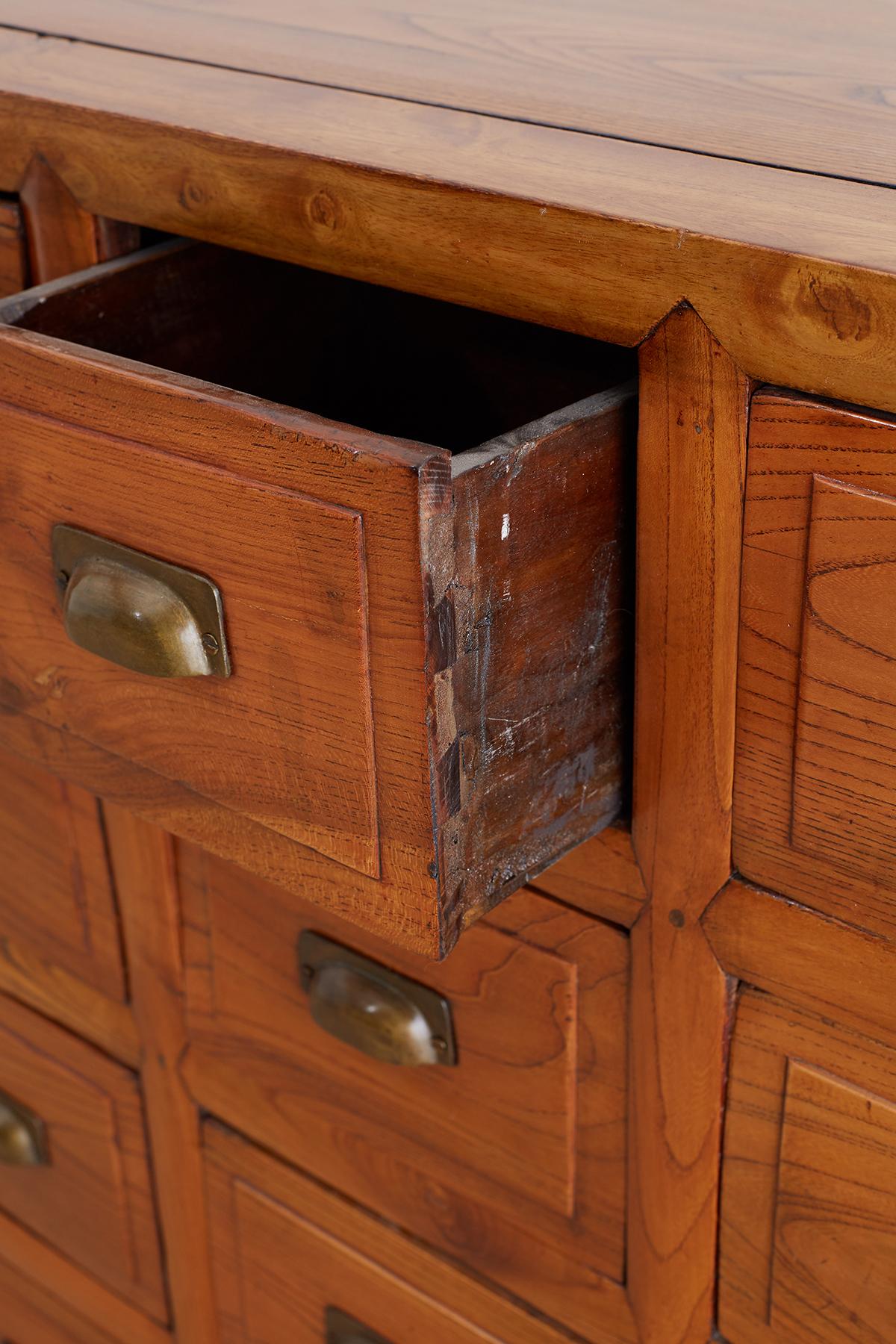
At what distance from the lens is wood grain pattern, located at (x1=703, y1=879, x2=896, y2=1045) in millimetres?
556

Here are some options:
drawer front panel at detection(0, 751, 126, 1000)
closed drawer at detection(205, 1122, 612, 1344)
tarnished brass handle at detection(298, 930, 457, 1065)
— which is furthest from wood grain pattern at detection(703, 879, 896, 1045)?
drawer front panel at detection(0, 751, 126, 1000)

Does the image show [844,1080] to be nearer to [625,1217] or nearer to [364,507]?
[625,1217]

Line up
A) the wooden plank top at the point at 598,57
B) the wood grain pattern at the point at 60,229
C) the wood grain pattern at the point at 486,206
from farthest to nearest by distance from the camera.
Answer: the wood grain pattern at the point at 60,229 < the wooden plank top at the point at 598,57 < the wood grain pattern at the point at 486,206

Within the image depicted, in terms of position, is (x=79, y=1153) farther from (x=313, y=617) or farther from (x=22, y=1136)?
(x=313, y=617)

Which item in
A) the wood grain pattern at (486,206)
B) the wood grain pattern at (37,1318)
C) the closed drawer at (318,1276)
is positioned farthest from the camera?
the wood grain pattern at (37,1318)

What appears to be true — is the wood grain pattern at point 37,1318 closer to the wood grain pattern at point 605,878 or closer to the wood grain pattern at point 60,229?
the wood grain pattern at point 605,878

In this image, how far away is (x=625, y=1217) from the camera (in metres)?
0.69

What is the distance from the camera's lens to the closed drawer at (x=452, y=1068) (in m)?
0.67

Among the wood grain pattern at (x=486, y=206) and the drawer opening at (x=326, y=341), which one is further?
the drawer opening at (x=326, y=341)

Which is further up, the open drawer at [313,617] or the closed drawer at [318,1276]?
the open drawer at [313,617]

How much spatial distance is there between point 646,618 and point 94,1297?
27.8 inches

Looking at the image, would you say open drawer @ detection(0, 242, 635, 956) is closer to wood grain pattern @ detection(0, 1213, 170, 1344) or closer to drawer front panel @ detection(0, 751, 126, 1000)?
drawer front panel @ detection(0, 751, 126, 1000)

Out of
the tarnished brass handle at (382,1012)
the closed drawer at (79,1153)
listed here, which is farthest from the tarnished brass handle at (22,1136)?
the tarnished brass handle at (382,1012)

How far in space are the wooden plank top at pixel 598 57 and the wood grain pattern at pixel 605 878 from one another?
0.26 metres
